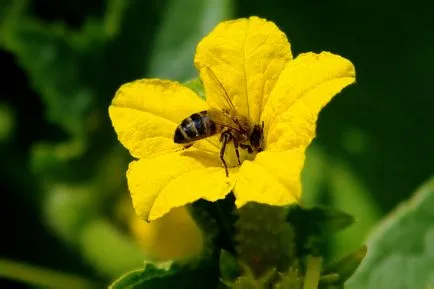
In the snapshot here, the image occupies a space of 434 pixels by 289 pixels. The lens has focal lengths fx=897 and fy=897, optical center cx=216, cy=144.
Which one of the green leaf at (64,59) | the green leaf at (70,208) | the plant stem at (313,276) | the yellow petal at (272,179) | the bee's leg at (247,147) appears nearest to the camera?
the yellow petal at (272,179)

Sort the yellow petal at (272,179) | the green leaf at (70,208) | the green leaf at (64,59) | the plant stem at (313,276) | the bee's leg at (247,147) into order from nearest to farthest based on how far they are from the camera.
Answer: the yellow petal at (272,179), the plant stem at (313,276), the bee's leg at (247,147), the green leaf at (64,59), the green leaf at (70,208)

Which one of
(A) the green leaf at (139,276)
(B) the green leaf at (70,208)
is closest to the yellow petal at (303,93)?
(A) the green leaf at (139,276)

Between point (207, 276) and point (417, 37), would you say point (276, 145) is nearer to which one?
point (207, 276)

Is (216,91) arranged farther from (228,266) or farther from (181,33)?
(181,33)

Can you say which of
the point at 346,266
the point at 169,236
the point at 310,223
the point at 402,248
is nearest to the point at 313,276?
the point at 346,266

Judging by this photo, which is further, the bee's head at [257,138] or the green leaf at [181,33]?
the green leaf at [181,33]

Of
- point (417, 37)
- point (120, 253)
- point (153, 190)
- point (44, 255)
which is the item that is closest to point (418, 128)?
point (417, 37)

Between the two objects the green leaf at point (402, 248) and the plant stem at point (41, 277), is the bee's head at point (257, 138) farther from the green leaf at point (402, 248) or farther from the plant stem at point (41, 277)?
the plant stem at point (41, 277)

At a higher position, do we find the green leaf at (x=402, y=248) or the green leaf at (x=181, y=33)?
the green leaf at (x=181, y=33)
